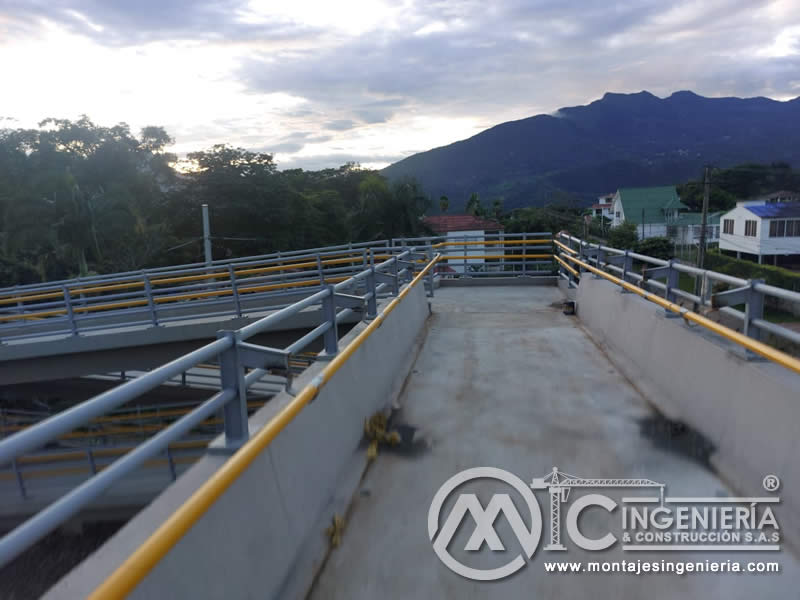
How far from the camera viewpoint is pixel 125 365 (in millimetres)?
14117

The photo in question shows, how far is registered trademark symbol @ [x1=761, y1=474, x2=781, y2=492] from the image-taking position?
3.68m

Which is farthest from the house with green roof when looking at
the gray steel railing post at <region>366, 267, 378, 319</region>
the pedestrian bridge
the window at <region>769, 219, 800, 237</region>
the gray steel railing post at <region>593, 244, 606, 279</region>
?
the gray steel railing post at <region>366, 267, 378, 319</region>

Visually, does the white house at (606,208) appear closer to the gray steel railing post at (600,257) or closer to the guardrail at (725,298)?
the gray steel railing post at (600,257)

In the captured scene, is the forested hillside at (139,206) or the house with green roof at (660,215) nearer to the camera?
the forested hillside at (139,206)

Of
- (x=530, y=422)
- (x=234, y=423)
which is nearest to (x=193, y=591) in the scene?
(x=234, y=423)

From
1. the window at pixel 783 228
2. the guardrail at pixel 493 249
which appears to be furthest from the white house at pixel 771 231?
the guardrail at pixel 493 249

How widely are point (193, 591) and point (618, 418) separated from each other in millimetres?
4197

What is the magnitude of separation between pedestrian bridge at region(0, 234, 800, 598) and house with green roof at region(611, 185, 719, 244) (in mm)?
67448

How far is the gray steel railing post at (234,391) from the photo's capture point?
297cm

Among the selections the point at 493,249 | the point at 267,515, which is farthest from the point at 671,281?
the point at 493,249

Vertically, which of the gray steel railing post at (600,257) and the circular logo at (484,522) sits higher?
the gray steel railing post at (600,257)

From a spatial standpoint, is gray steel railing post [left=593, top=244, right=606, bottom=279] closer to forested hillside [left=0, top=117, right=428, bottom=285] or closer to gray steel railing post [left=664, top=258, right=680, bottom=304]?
gray steel railing post [left=664, top=258, right=680, bottom=304]

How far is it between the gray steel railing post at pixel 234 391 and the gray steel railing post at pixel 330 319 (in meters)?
1.76

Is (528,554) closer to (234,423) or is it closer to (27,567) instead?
(234,423)
